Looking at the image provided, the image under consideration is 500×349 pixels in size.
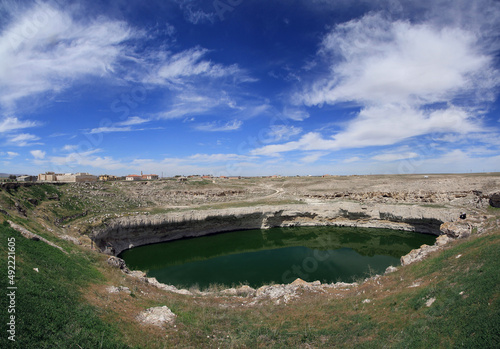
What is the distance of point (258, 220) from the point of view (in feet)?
117

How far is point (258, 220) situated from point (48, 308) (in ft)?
99.6

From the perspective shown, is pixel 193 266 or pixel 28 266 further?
pixel 193 266

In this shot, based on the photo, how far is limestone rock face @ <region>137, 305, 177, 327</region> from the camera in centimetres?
756

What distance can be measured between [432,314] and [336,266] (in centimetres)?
1619

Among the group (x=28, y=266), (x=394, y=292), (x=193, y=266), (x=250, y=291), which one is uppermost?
(x=28, y=266)

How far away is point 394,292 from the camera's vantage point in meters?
9.38

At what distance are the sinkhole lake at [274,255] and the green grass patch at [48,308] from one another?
960 cm

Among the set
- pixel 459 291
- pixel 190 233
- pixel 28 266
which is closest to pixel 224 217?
pixel 190 233

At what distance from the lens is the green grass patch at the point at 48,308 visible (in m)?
5.16

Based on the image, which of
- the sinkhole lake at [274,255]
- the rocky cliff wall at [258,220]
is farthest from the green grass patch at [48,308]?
the rocky cliff wall at [258,220]

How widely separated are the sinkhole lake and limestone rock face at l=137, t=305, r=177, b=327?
28.9ft

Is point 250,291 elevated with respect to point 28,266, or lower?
lower

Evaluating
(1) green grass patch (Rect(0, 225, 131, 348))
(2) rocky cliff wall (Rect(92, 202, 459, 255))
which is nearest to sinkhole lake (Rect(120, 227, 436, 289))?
(2) rocky cliff wall (Rect(92, 202, 459, 255))

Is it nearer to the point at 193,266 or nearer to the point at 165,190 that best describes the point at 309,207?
the point at 193,266
